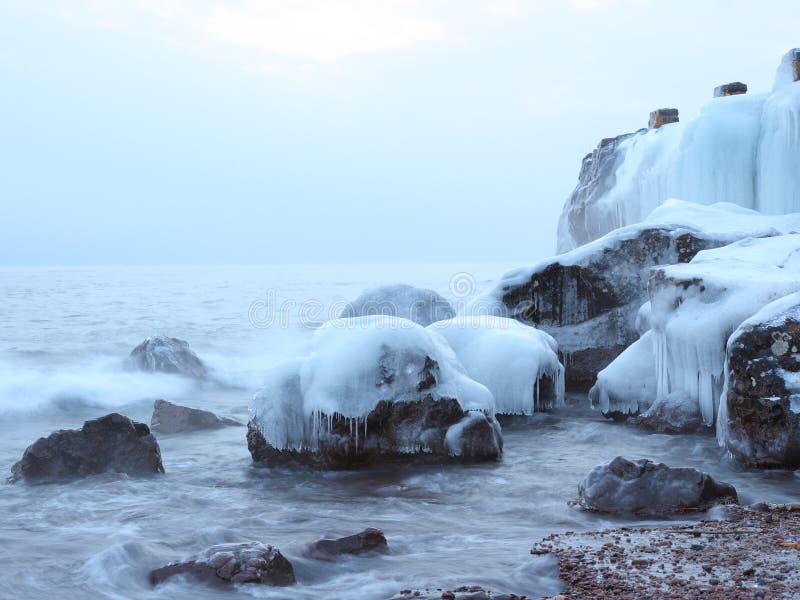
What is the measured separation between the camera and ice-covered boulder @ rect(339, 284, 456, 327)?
1352 centimetres

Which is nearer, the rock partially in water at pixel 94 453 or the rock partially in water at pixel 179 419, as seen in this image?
the rock partially in water at pixel 94 453

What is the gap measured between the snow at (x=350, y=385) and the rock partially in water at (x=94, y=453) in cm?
115

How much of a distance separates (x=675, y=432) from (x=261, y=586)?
602cm

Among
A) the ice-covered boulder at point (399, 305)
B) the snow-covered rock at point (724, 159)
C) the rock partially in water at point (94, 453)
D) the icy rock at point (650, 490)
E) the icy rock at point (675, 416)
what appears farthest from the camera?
the snow-covered rock at point (724, 159)

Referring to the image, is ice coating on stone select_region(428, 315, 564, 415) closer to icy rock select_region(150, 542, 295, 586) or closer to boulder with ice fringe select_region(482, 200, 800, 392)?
boulder with ice fringe select_region(482, 200, 800, 392)

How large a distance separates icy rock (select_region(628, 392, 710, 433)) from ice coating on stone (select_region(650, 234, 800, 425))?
0.25 feet

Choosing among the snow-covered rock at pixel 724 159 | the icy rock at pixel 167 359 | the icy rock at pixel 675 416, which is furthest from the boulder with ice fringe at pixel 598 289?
the icy rock at pixel 167 359

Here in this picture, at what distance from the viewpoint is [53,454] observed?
8.30m

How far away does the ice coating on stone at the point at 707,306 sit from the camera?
29.5ft

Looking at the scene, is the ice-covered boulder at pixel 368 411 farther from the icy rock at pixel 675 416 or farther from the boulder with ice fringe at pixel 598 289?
the boulder with ice fringe at pixel 598 289

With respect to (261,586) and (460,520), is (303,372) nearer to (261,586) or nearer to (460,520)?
Answer: (460,520)

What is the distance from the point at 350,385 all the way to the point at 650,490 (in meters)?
3.22

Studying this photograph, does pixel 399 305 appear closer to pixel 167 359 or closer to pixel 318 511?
pixel 167 359

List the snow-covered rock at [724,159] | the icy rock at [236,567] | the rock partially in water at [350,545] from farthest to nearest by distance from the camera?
1. the snow-covered rock at [724,159]
2. the rock partially in water at [350,545]
3. the icy rock at [236,567]
